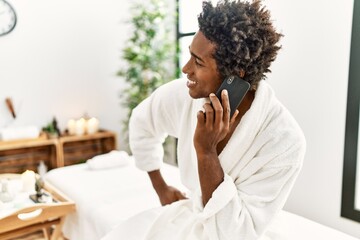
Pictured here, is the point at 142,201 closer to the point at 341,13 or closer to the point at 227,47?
the point at 227,47

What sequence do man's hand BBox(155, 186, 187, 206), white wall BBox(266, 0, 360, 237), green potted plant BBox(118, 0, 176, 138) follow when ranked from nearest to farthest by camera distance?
man's hand BBox(155, 186, 187, 206), white wall BBox(266, 0, 360, 237), green potted plant BBox(118, 0, 176, 138)

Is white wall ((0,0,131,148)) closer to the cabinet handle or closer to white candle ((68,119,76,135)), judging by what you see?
white candle ((68,119,76,135))

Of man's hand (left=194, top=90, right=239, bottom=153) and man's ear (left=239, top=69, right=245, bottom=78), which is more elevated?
man's ear (left=239, top=69, right=245, bottom=78)

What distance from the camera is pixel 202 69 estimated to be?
93cm

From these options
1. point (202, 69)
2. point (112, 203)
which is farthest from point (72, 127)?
point (202, 69)

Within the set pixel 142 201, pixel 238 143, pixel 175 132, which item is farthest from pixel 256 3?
pixel 142 201

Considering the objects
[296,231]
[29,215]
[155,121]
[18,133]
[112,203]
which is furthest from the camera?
[18,133]

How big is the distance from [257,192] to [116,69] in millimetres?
2600

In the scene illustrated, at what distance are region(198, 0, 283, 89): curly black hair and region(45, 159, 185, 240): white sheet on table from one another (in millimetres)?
981

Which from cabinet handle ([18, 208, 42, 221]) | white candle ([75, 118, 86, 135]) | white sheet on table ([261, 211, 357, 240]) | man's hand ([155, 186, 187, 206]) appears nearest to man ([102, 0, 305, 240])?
man's hand ([155, 186, 187, 206])

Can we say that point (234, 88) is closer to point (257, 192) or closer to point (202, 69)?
point (202, 69)

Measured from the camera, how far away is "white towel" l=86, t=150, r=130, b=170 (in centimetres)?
228

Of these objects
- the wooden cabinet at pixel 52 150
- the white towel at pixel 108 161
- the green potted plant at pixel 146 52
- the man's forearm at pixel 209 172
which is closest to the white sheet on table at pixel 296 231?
the man's forearm at pixel 209 172

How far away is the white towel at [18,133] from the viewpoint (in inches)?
99.3
